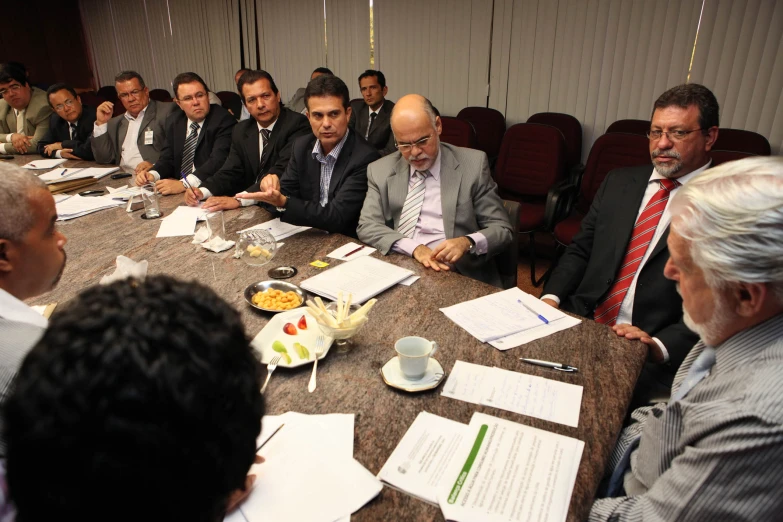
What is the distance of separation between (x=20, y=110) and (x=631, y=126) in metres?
5.94

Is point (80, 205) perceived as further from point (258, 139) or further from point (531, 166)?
point (531, 166)

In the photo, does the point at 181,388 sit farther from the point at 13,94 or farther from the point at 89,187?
the point at 13,94

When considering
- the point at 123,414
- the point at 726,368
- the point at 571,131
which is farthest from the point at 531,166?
the point at 123,414

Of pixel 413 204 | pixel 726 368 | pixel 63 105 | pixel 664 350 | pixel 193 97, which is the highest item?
pixel 193 97

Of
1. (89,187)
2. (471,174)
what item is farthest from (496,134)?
(89,187)

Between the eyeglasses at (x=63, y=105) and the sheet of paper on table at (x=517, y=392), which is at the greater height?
the eyeglasses at (x=63, y=105)

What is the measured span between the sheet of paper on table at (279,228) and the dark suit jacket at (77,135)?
2.70m

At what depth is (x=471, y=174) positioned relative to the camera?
2369 mm

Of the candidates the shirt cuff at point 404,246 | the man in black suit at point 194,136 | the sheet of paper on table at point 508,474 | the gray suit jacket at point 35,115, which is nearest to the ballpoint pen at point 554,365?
the sheet of paper on table at point 508,474

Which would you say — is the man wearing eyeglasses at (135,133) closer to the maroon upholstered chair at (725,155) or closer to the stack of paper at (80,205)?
the stack of paper at (80,205)

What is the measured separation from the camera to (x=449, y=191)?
2359 mm

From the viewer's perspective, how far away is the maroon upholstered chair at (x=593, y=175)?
126 inches

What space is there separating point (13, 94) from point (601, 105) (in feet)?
18.8

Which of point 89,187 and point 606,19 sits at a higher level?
point 606,19
